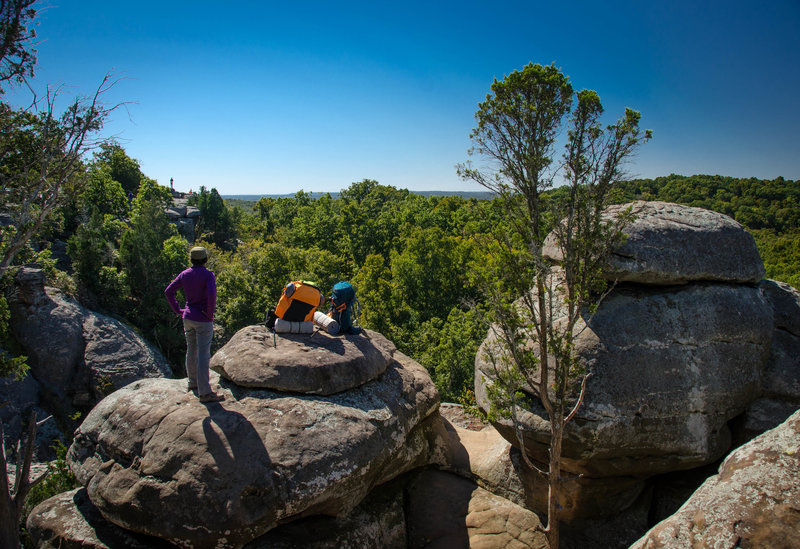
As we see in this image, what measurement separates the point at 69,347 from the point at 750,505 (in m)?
29.7

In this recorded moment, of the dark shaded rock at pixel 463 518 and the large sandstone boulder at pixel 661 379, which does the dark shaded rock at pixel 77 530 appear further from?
the large sandstone boulder at pixel 661 379

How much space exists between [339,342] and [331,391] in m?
1.37

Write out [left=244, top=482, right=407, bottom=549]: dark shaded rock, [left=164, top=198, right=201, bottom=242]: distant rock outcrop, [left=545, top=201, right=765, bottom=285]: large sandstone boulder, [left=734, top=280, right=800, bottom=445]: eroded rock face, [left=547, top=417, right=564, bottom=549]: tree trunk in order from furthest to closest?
[left=164, top=198, right=201, bottom=242]: distant rock outcrop, [left=734, top=280, right=800, bottom=445]: eroded rock face, [left=545, top=201, right=765, bottom=285]: large sandstone boulder, [left=547, top=417, right=564, bottom=549]: tree trunk, [left=244, top=482, right=407, bottom=549]: dark shaded rock

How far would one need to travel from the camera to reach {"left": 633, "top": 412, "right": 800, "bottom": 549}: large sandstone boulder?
3.51 meters

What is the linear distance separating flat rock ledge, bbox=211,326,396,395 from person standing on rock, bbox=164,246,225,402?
685 mm

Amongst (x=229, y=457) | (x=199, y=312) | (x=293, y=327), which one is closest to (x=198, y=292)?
(x=199, y=312)

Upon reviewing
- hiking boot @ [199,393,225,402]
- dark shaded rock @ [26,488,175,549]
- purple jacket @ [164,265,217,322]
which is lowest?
dark shaded rock @ [26,488,175,549]

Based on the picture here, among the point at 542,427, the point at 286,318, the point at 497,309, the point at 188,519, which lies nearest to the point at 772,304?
the point at 542,427

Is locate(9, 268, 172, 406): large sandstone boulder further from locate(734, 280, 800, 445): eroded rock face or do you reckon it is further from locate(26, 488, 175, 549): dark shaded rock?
locate(734, 280, 800, 445): eroded rock face

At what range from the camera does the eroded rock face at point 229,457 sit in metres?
6.19

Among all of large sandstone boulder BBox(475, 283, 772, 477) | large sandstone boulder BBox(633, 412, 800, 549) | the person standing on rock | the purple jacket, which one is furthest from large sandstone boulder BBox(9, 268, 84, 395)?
large sandstone boulder BBox(633, 412, 800, 549)

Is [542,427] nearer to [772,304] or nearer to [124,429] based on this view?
[772,304]

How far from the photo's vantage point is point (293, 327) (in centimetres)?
920

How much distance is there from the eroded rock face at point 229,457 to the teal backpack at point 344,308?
5.72ft
